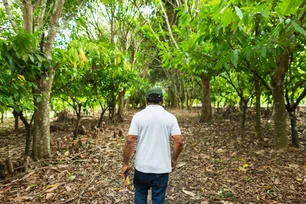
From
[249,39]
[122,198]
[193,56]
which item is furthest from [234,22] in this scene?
[122,198]

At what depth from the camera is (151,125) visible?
2338 mm

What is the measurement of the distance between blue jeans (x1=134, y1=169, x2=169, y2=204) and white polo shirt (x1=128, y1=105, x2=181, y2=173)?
0.07 m

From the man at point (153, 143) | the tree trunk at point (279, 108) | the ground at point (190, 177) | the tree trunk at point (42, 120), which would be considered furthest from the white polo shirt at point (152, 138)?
the tree trunk at point (279, 108)

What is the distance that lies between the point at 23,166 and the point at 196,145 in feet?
12.9

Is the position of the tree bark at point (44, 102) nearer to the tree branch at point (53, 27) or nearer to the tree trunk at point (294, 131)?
the tree branch at point (53, 27)

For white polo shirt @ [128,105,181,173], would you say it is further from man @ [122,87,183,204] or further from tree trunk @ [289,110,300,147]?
tree trunk @ [289,110,300,147]

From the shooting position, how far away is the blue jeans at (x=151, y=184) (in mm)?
2383

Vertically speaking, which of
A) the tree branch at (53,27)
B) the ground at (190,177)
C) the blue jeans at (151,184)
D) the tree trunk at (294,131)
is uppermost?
the tree branch at (53,27)

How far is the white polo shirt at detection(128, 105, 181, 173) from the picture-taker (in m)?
2.34

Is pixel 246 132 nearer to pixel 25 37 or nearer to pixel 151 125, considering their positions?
pixel 151 125

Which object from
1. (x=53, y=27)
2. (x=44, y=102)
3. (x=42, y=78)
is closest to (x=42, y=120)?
(x=44, y=102)

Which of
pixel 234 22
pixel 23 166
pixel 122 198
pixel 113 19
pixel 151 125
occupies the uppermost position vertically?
pixel 113 19

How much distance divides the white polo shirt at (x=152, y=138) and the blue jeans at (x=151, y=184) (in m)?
0.07

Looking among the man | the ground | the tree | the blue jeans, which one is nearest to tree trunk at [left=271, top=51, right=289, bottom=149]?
the ground
